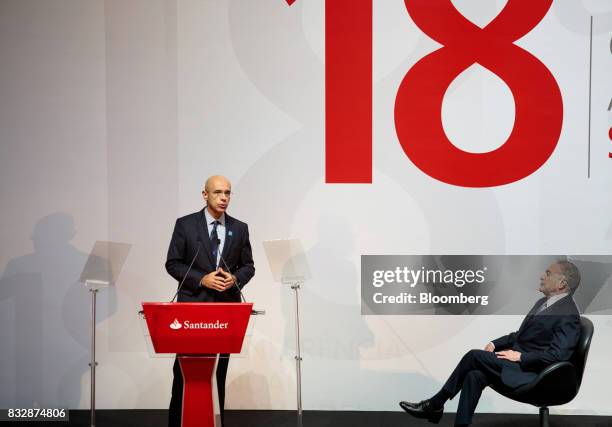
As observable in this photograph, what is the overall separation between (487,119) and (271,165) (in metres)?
1.72

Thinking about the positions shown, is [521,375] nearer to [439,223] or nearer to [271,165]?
[439,223]

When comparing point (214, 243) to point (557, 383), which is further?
point (214, 243)

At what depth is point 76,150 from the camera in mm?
5352

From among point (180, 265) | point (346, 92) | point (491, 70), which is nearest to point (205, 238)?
point (180, 265)

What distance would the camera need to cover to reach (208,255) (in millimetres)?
4387

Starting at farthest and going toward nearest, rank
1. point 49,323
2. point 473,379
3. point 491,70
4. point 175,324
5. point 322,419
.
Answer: point 49,323 < point 491,70 < point 322,419 < point 473,379 < point 175,324

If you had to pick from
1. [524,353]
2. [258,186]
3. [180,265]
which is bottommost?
[524,353]

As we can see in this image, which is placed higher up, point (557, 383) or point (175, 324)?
point (175, 324)

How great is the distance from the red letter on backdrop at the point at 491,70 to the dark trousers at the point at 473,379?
1.51 meters

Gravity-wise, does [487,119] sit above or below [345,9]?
below

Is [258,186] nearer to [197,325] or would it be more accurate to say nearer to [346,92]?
[346,92]

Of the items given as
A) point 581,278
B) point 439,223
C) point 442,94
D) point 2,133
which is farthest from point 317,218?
point 2,133

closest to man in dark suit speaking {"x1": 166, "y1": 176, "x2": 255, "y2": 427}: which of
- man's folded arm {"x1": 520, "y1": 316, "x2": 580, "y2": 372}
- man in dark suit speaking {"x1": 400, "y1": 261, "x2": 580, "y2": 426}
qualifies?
man in dark suit speaking {"x1": 400, "y1": 261, "x2": 580, "y2": 426}

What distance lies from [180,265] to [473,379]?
1993mm
